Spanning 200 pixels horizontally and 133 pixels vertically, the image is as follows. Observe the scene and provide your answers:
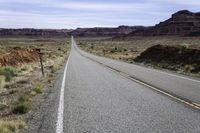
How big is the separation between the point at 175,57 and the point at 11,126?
31.1m

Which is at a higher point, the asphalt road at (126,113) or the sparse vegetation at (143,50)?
the asphalt road at (126,113)

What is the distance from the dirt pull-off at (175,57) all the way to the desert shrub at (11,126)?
795 inches

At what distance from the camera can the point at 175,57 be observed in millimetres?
38906

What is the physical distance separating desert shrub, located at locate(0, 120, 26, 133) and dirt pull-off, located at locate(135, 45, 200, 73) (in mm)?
20187

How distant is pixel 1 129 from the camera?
870 centimetres

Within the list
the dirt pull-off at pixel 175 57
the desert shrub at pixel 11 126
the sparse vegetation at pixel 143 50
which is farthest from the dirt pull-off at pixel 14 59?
the desert shrub at pixel 11 126

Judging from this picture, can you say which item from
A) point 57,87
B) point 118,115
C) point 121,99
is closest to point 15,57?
point 57,87

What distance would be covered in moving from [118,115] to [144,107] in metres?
1.40

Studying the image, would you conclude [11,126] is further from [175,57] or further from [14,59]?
[14,59]

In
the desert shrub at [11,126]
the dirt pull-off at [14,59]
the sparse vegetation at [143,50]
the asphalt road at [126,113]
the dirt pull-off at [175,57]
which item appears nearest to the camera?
the desert shrub at [11,126]

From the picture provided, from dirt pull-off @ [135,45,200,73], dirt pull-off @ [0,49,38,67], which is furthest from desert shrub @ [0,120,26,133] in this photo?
dirt pull-off @ [0,49,38,67]

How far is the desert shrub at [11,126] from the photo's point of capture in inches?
345

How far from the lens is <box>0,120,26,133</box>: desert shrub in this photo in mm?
8767

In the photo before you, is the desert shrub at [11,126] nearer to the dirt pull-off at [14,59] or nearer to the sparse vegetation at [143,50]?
the sparse vegetation at [143,50]
